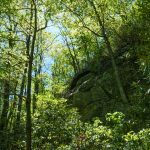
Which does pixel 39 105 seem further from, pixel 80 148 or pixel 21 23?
pixel 80 148

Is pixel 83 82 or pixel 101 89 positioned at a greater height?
pixel 83 82

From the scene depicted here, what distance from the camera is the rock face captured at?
23547 millimetres

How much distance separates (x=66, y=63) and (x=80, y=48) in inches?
331

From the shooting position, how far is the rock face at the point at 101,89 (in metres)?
23.5

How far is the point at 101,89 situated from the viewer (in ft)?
82.5

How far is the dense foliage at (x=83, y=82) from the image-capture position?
1362 cm

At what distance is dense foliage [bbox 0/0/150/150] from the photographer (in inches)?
536

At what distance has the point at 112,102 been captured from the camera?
23078 millimetres

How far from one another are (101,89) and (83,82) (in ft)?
10.9

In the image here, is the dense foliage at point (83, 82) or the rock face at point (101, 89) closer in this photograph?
the dense foliage at point (83, 82)

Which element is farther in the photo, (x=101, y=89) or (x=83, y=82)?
(x=83, y=82)

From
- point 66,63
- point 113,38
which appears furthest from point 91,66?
point 66,63

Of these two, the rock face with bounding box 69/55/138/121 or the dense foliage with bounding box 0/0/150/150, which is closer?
the dense foliage with bounding box 0/0/150/150

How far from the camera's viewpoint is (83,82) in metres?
28.2
